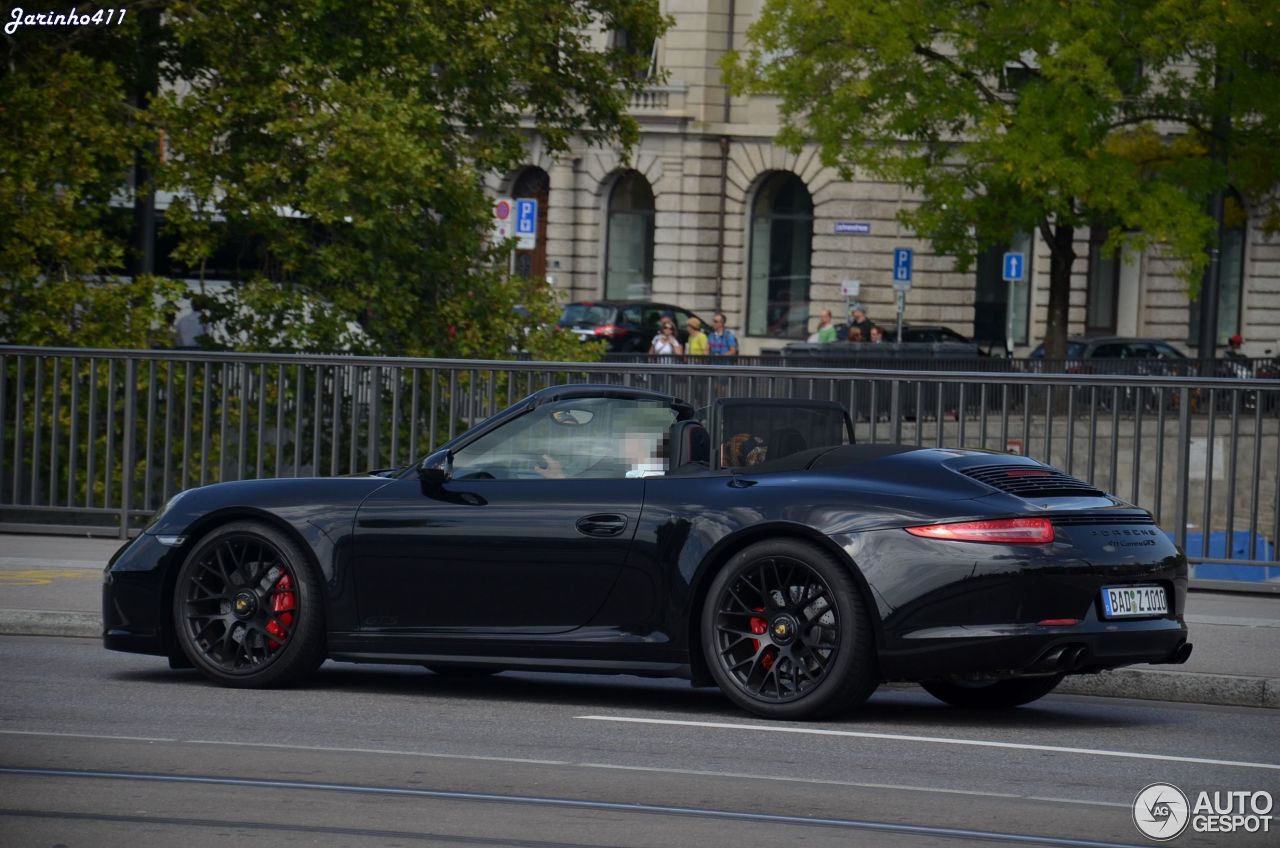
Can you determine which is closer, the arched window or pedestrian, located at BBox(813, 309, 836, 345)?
pedestrian, located at BBox(813, 309, 836, 345)

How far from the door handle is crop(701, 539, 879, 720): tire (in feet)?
1.50

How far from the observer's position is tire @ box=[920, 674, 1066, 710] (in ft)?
28.3

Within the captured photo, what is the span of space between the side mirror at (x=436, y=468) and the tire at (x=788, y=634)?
125 cm

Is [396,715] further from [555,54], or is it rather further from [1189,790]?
[555,54]

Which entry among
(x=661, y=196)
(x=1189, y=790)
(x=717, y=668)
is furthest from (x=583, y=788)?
(x=661, y=196)

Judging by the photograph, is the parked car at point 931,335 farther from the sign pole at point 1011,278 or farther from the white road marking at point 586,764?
the white road marking at point 586,764

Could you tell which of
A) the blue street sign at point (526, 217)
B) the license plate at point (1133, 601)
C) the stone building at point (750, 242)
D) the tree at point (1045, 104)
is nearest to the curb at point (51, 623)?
the license plate at point (1133, 601)

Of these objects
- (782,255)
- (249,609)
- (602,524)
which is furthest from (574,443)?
(782,255)

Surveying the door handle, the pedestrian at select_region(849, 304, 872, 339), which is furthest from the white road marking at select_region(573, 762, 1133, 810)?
the pedestrian at select_region(849, 304, 872, 339)

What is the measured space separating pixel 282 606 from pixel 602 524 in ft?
4.78

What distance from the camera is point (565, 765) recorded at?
7.03 meters

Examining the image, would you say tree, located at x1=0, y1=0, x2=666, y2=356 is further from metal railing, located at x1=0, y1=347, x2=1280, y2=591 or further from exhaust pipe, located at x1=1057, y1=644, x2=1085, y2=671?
exhaust pipe, located at x1=1057, y1=644, x2=1085, y2=671

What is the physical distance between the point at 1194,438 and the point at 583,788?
23.4 ft

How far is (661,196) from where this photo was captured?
161ft
